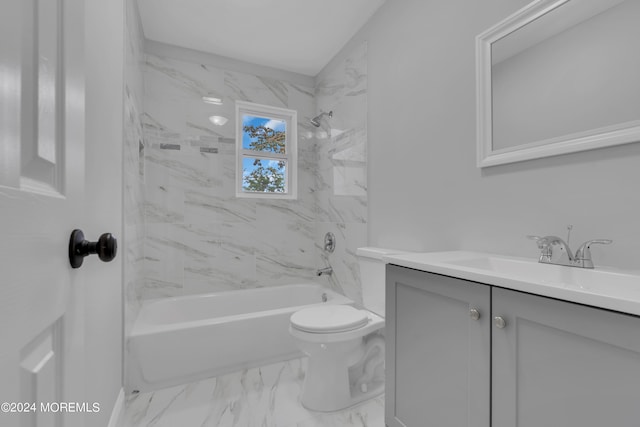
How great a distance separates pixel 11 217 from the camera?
364mm

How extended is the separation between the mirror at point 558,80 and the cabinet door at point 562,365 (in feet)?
2.28

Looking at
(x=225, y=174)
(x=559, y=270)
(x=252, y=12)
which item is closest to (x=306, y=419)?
(x=559, y=270)

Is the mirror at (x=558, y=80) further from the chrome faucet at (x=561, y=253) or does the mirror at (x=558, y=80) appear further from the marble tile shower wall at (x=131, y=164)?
the marble tile shower wall at (x=131, y=164)

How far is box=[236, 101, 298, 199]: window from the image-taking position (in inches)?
119

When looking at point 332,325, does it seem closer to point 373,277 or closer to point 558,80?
point 373,277

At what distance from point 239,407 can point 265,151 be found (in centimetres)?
228

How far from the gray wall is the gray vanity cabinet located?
512 mm

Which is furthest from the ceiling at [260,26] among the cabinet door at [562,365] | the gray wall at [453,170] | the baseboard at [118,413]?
the baseboard at [118,413]

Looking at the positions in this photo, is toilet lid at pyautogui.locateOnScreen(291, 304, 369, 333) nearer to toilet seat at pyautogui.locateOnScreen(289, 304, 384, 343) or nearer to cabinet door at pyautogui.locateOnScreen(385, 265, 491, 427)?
toilet seat at pyautogui.locateOnScreen(289, 304, 384, 343)

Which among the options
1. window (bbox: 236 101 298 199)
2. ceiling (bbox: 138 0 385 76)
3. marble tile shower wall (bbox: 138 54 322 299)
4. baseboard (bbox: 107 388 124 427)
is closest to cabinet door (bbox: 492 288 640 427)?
baseboard (bbox: 107 388 124 427)

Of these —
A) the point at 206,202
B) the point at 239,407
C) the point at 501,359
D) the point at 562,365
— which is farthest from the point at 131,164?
the point at 562,365

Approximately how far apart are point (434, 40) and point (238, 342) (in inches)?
91.7

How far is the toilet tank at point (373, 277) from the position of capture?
1.89 metres

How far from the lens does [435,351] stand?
3.58 feet
